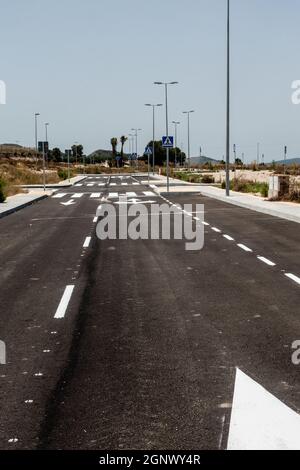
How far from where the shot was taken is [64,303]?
8062 mm

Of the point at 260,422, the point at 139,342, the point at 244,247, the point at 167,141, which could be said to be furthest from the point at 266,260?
the point at 167,141

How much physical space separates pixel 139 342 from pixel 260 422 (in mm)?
2091

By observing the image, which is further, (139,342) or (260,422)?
(139,342)

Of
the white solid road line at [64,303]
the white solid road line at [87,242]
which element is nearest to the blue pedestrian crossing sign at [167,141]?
the white solid road line at [87,242]

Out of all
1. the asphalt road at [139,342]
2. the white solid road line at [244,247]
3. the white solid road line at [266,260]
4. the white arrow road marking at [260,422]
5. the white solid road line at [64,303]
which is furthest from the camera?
the white solid road line at [244,247]

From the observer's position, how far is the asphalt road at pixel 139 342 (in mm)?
4281

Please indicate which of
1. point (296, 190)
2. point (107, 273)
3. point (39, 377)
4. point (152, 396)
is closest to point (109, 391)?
point (152, 396)

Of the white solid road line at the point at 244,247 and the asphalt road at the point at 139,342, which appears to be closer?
the asphalt road at the point at 139,342

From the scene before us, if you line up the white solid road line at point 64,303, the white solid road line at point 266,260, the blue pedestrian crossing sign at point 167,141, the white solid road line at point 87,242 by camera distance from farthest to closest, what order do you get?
the blue pedestrian crossing sign at point 167,141
the white solid road line at point 87,242
the white solid road line at point 266,260
the white solid road line at point 64,303

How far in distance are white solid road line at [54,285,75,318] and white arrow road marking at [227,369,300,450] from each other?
Result: 3.08 m

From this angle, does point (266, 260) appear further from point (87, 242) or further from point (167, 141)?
point (167, 141)

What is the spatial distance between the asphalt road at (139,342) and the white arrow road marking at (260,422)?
0.27 ft

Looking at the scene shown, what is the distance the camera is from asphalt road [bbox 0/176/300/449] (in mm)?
4281

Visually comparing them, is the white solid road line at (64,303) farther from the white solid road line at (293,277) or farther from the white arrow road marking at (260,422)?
the white solid road line at (293,277)
